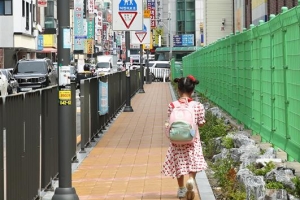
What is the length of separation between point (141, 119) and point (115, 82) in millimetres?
1669

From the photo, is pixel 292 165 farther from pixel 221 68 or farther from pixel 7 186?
pixel 221 68

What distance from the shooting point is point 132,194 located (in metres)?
10.4

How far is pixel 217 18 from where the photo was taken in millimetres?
71750

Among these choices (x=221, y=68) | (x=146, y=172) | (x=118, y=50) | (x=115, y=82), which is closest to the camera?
(x=146, y=172)

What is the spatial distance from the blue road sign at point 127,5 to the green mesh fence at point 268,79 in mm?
4152

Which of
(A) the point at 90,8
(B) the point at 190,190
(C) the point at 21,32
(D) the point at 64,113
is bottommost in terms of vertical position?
(B) the point at 190,190

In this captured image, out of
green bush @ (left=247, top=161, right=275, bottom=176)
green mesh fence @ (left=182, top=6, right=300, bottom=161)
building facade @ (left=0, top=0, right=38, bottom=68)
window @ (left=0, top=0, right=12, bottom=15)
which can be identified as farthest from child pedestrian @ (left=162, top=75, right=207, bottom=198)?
window @ (left=0, top=0, right=12, bottom=15)

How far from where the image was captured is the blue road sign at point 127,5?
24891 millimetres

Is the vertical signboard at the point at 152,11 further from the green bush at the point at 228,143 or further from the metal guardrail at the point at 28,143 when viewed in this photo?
the metal guardrail at the point at 28,143

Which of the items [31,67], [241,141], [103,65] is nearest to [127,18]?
[241,141]

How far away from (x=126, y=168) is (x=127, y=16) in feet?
40.9

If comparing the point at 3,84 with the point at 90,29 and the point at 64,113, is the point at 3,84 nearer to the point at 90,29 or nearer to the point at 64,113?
the point at 64,113

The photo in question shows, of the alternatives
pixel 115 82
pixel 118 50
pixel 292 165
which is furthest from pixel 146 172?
pixel 118 50

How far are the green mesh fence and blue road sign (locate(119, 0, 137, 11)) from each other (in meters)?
4.15
